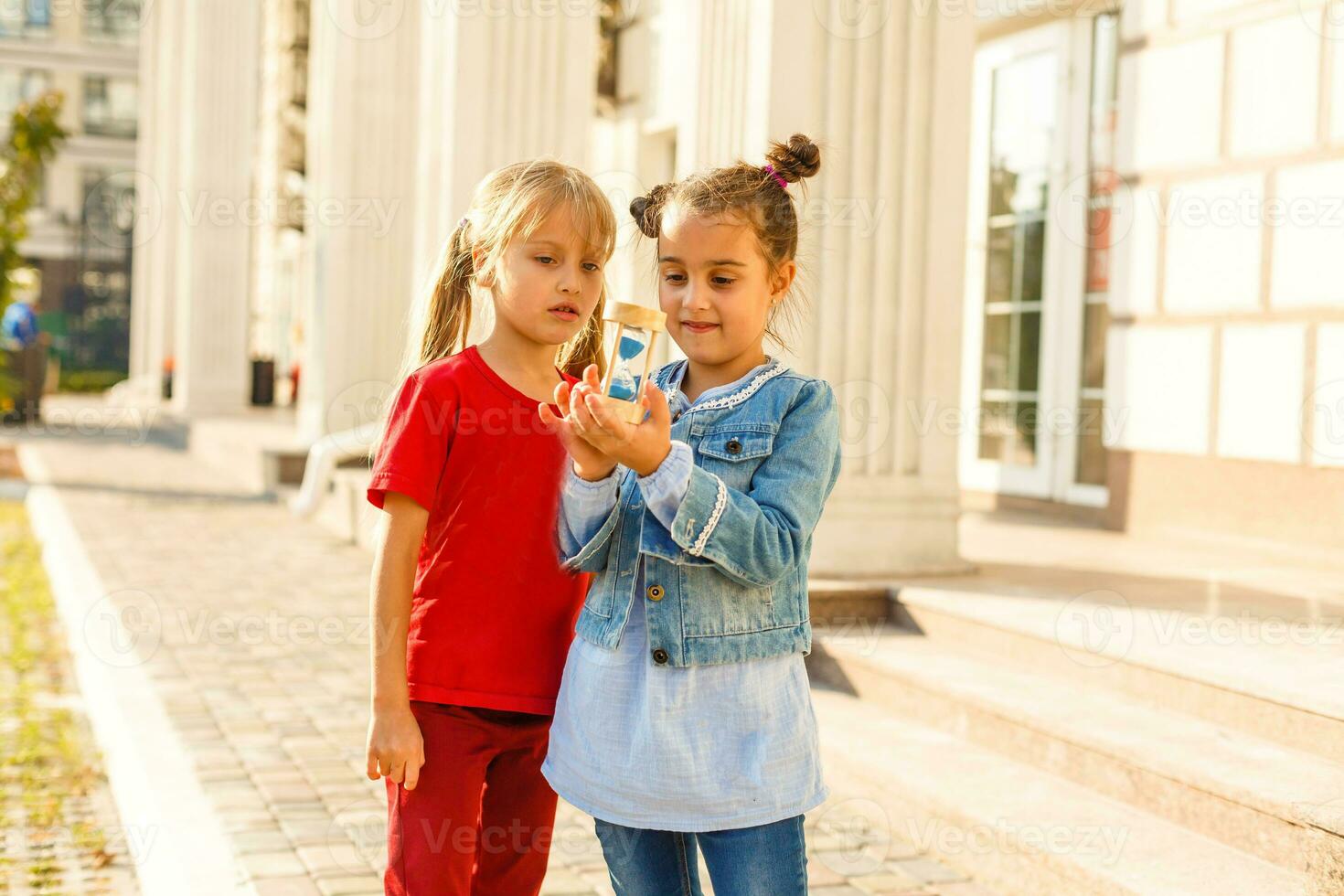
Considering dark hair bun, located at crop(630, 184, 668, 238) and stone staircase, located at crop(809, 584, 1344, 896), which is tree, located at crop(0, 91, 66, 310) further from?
dark hair bun, located at crop(630, 184, 668, 238)

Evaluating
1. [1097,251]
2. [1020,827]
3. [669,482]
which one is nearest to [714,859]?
[669,482]

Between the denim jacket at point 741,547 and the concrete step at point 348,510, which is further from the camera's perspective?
the concrete step at point 348,510

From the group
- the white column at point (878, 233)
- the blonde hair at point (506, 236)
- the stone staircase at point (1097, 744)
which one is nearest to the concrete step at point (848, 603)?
the stone staircase at point (1097, 744)

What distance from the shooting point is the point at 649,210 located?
6.64ft

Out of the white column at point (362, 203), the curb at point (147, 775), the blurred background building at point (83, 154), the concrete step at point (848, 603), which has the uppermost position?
the blurred background building at point (83, 154)

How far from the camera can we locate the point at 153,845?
→ 11.9ft

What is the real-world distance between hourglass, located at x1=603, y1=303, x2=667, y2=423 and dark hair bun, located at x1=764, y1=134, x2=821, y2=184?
38 cm

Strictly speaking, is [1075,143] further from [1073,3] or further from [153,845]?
[153,845]

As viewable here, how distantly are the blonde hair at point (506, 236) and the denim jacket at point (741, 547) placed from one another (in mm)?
361

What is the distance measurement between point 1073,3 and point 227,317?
14.6 m

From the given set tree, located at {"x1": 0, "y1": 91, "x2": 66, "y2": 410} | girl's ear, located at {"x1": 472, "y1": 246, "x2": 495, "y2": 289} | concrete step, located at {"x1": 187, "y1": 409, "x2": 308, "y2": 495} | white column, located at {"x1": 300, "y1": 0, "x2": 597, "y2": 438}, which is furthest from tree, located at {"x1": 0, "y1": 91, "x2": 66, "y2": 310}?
girl's ear, located at {"x1": 472, "y1": 246, "x2": 495, "y2": 289}

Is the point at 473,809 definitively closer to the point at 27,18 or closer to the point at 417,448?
the point at 417,448

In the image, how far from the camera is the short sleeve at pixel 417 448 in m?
2.04

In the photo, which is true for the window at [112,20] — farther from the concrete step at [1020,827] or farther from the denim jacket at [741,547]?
the denim jacket at [741,547]
